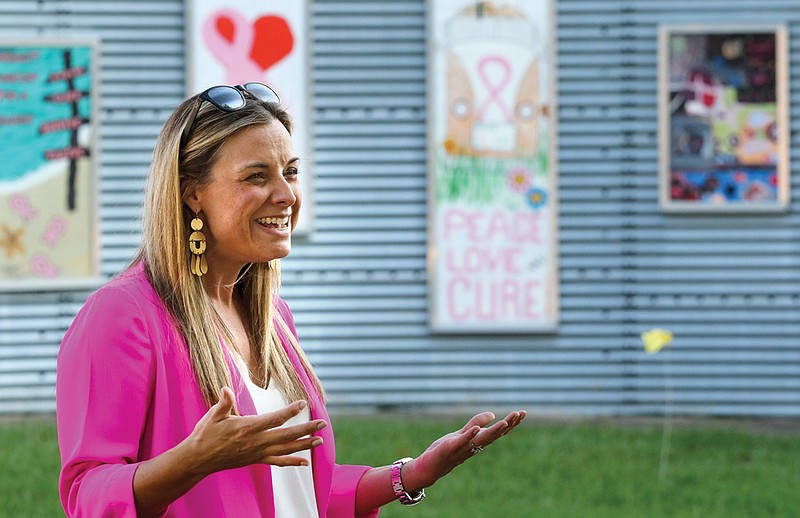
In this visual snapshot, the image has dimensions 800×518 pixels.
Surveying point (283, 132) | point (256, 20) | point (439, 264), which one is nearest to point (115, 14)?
point (256, 20)

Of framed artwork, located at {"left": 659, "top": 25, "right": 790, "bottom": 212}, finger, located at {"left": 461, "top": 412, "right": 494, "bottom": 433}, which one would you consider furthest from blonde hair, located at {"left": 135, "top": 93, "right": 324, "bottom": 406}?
framed artwork, located at {"left": 659, "top": 25, "right": 790, "bottom": 212}

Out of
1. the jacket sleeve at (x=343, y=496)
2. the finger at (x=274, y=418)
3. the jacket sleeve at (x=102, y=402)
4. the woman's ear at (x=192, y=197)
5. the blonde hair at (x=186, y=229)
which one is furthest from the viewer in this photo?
the jacket sleeve at (x=343, y=496)

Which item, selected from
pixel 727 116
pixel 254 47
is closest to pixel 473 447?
pixel 254 47

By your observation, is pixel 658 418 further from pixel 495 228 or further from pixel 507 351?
pixel 495 228

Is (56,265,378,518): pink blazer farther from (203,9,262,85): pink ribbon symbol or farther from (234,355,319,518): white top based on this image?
(203,9,262,85): pink ribbon symbol

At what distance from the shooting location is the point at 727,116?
448 inches

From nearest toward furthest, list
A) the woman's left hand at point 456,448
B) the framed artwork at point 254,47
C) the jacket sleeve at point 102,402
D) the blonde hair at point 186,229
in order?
the jacket sleeve at point 102,402 → the blonde hair at point 186,229 → the woman's left hand at point 456,448 → the framed artwork at point 254,47

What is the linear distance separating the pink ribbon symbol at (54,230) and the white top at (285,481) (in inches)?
358

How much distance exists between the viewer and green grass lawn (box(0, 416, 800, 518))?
734 cm

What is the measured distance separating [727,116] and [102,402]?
9.83 m

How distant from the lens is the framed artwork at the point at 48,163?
11312 mm

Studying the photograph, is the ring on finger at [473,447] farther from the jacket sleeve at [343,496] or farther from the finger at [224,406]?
the finger at [224,406]

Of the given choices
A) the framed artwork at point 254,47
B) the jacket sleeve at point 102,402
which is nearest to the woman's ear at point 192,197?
the jacket sleeve at point 102,402

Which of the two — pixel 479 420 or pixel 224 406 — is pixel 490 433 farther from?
pixel 224 406
